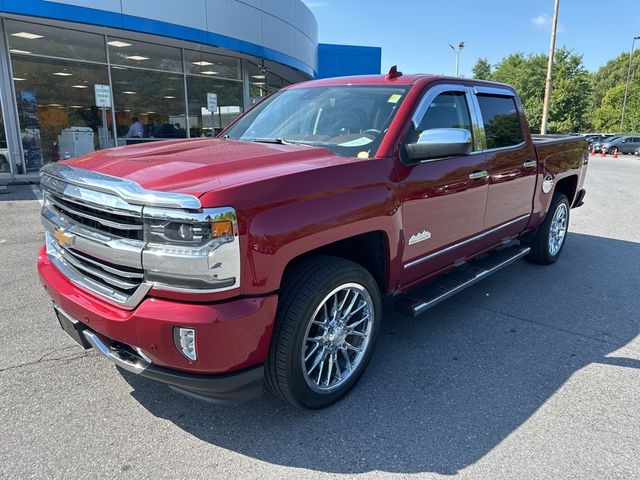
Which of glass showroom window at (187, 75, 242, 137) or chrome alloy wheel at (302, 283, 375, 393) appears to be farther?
glass showroom window at (187, 75, 242, 137)

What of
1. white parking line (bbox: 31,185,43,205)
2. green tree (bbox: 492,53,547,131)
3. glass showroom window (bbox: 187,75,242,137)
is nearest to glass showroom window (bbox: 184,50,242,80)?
glass showroom window (bbox: 187,75,242,137)

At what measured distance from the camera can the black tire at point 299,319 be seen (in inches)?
101

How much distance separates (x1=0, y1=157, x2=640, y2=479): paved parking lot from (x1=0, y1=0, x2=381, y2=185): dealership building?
1056 centimetres

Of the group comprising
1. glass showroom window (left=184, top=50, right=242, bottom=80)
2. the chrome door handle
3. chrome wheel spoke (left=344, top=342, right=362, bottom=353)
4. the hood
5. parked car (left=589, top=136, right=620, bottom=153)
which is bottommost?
parked car (left=589, top=136, right=620, bottom=153)

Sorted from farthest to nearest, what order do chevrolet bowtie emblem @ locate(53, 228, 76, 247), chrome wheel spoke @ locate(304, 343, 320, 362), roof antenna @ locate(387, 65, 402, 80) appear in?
roof antenna @ locate(387, 65, 402, 80)
chrome wheel spoke @ locate(304, 343, 320, 362)
chevrolet bowtie emblem @ locate(53, 228, 76, 247)

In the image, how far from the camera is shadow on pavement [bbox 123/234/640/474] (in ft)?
8.52

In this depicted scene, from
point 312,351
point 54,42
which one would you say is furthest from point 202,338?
point 54,42

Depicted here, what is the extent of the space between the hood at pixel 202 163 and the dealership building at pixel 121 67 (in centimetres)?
1098

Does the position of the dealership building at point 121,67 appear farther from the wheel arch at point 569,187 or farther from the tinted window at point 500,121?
the wheel arch at point 569,187

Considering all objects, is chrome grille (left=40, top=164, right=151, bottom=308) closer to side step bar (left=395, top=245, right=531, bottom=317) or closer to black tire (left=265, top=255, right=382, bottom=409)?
black tire (left=265, top=255, right=382, bottom=409)

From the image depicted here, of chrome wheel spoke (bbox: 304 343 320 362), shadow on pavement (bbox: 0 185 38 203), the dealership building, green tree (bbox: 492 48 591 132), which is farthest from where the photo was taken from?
green tree (bbox: 492 48 591 132)

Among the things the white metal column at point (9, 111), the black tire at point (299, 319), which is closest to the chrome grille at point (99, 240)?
the black tire at point (299, 319)

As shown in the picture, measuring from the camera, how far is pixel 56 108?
45.0 ft

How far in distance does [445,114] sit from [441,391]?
2110mm
